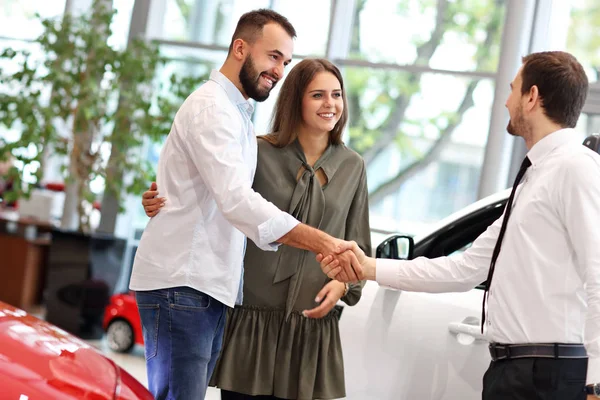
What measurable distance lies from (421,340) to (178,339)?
2.79ft

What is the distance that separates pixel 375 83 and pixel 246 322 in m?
4.20

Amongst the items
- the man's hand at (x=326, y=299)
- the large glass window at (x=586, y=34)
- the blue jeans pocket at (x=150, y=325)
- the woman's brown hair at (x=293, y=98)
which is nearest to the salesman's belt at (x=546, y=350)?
the man's hand at (x=326, y=299)

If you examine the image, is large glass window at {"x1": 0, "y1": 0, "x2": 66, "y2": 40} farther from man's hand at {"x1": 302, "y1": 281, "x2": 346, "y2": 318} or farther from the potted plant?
man's hand at {"x1": 302, "y1": 281, "x2": 346, "y2": 318}

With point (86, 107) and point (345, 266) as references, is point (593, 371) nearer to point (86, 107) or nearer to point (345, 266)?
point (345, 266)

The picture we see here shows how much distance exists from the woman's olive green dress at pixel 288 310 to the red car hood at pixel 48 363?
50cm

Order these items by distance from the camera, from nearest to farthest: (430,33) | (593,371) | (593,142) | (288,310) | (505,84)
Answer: (593,371), (593,142), (288,310), (505,84), (430,33)

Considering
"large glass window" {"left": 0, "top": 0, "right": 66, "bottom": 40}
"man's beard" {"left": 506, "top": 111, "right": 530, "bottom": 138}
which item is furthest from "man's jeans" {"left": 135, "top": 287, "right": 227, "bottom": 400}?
"large glass window" {"left": 0, "top": 0, "right": 66, "bottom": 40}

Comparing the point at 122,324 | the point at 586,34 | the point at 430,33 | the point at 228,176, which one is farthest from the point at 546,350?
the point at 430,33

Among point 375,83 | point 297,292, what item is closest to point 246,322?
point 297,292

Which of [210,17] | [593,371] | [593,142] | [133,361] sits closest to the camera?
[593,371]

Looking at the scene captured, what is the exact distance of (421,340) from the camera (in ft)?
8.40

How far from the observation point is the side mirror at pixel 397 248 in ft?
8.42

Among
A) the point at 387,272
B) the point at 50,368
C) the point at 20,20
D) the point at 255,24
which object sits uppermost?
the point at 20,20

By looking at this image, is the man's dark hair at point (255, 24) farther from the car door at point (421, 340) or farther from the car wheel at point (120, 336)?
the car wheel at point (120, 336)
